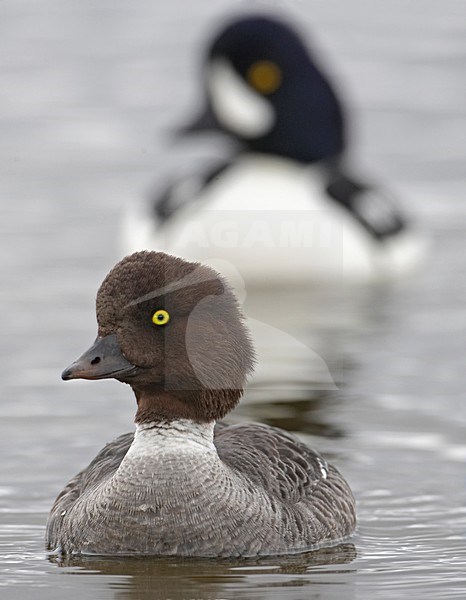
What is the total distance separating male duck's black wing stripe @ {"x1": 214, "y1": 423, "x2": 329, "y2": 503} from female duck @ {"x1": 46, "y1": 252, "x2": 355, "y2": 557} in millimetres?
164

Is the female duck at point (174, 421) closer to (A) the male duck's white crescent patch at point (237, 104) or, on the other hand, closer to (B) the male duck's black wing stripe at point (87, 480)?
(B) the male duck's black wing stripe at point (87, 480)

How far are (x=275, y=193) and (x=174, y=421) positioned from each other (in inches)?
301

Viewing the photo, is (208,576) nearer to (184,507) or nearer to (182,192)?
(184,507)

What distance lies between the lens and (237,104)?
54.0ft

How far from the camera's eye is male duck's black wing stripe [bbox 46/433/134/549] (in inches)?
347

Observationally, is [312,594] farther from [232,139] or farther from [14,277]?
[232,139]

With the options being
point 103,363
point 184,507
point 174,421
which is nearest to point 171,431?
point 174,421

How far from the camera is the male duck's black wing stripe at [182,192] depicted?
1587 centimetres

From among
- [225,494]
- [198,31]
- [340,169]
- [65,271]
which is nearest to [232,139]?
[340,169]

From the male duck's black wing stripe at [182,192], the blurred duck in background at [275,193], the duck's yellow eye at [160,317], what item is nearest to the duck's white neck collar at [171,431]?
the duck's yellow eye at [160,317]

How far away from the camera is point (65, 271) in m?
15.1

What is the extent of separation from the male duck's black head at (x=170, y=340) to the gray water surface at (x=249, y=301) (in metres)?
0.77

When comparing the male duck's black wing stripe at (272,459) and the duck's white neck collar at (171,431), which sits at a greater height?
the duck's white neck collar at (171,431)

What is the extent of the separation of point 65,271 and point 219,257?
1621 mm
